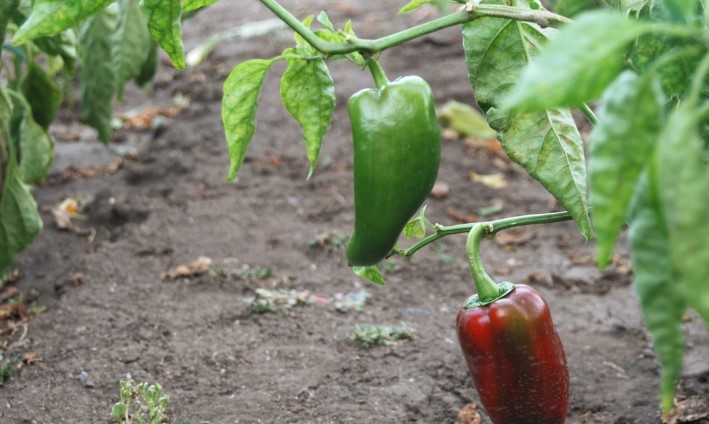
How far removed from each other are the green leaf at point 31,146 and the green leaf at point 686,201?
2.14 meters

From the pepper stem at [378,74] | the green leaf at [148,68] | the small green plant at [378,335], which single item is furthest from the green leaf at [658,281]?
the green leaf at [148,68]

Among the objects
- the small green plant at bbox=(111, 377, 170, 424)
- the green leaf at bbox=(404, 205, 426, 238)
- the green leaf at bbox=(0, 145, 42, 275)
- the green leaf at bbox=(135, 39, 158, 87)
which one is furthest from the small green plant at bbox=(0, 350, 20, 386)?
the green leaf at bbox=(135, 39, 158, 87)

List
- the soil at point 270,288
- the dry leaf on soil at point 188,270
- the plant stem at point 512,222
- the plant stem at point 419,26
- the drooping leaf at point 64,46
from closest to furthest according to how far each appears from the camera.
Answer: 1. the plant stem at point 419,26
2. the plant stem at point 512,222
3. the soil at point 270,288
4. the drooping leaf at point 64,46
5. the dry leaf on soil at point 188,270

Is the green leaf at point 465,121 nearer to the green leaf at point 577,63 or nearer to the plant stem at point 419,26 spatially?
the plant stem at point 419,26

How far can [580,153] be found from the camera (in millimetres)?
1455

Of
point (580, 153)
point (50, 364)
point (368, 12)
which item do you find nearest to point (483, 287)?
point (580, 153)

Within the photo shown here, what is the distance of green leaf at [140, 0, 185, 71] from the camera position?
129cm

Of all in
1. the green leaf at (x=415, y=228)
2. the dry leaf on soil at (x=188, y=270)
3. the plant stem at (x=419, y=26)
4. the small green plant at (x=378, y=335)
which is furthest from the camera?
the dry leaf on soil at (x=188, y=270)

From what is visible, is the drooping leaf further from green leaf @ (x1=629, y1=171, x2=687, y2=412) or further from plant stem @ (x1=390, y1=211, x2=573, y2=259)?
green leaf @ (x1=629, y1=171, x2=687, y2=412)

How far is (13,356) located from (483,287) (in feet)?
3.94

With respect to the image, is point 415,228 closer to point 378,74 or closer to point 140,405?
point 378,74

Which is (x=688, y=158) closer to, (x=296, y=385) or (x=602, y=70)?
(x=602, y=70)

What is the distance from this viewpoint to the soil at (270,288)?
78.7 inches

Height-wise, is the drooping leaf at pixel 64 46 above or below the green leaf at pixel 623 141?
below
